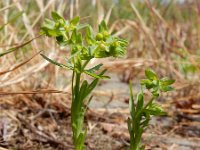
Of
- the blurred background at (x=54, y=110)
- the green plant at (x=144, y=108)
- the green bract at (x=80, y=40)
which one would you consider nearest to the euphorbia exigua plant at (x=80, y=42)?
the green bract at (x=80, y=40)

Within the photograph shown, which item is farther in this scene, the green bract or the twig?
the twig

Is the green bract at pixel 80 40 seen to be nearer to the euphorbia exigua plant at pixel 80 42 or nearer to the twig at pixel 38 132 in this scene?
the euphorbia exigua plant at pixel 80 42

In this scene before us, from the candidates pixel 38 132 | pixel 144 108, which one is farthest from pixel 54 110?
pixel 144 108

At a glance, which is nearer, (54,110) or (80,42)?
(80,42)

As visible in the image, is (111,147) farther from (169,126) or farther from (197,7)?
(197,7)

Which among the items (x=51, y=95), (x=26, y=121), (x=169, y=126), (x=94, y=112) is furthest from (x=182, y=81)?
(x=26, y=121)

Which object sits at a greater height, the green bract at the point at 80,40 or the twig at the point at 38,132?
the green bract at the point at 80,40

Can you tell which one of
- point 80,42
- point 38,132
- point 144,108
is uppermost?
point 80,42

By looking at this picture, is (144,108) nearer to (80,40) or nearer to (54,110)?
(80,40)

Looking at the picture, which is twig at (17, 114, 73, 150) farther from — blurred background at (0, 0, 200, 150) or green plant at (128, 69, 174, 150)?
green plant at (128, 69, 174, 150)

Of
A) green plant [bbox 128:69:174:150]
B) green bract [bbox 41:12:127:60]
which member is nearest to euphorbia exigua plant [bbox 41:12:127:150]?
green bract [bbox 41:12:127:60]

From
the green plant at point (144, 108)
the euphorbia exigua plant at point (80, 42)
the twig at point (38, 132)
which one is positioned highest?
the euphorbia exigua plant at point (80, 42)
